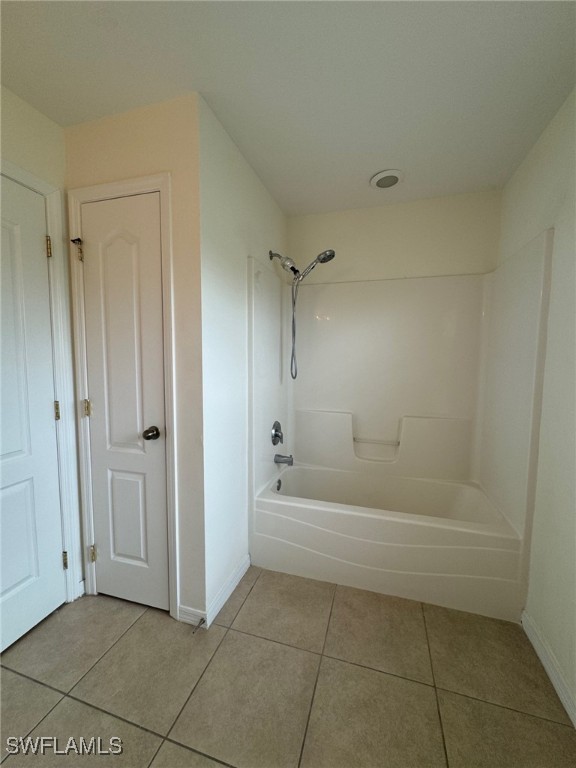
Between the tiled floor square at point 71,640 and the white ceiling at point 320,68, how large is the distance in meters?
2.37

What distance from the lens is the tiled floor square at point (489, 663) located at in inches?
44.1

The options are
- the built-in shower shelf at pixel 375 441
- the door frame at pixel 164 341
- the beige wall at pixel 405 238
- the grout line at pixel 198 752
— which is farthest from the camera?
the built-in shower shelf at pixel 375 441

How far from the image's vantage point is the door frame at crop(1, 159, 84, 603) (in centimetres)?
138

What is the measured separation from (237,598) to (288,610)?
0.29m

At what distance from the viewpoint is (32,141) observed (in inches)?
50.7

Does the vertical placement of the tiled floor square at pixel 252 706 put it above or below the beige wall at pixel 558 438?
below

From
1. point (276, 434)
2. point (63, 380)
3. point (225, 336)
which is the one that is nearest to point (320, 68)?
point (225, 336)

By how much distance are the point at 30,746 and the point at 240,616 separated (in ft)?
2.61

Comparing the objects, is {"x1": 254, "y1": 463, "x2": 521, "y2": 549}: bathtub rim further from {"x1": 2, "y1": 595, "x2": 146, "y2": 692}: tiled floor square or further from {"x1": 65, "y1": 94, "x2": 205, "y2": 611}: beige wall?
{"x1": 2, "y1": 595, "x2": 146, "y2": 692}: tiled floor square

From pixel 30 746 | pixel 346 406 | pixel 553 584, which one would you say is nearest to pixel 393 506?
pixel 346 406

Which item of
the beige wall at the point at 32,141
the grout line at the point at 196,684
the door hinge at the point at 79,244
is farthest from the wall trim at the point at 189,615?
the beige wall at the point at 32,141

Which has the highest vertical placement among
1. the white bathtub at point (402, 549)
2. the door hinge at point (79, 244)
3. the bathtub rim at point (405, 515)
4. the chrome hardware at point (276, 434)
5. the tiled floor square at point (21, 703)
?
the door hinge at point (79, 244)

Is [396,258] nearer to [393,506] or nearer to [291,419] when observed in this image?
[291,419]

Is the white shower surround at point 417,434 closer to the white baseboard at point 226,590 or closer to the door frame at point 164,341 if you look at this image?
the white baseboard at point 226,590
